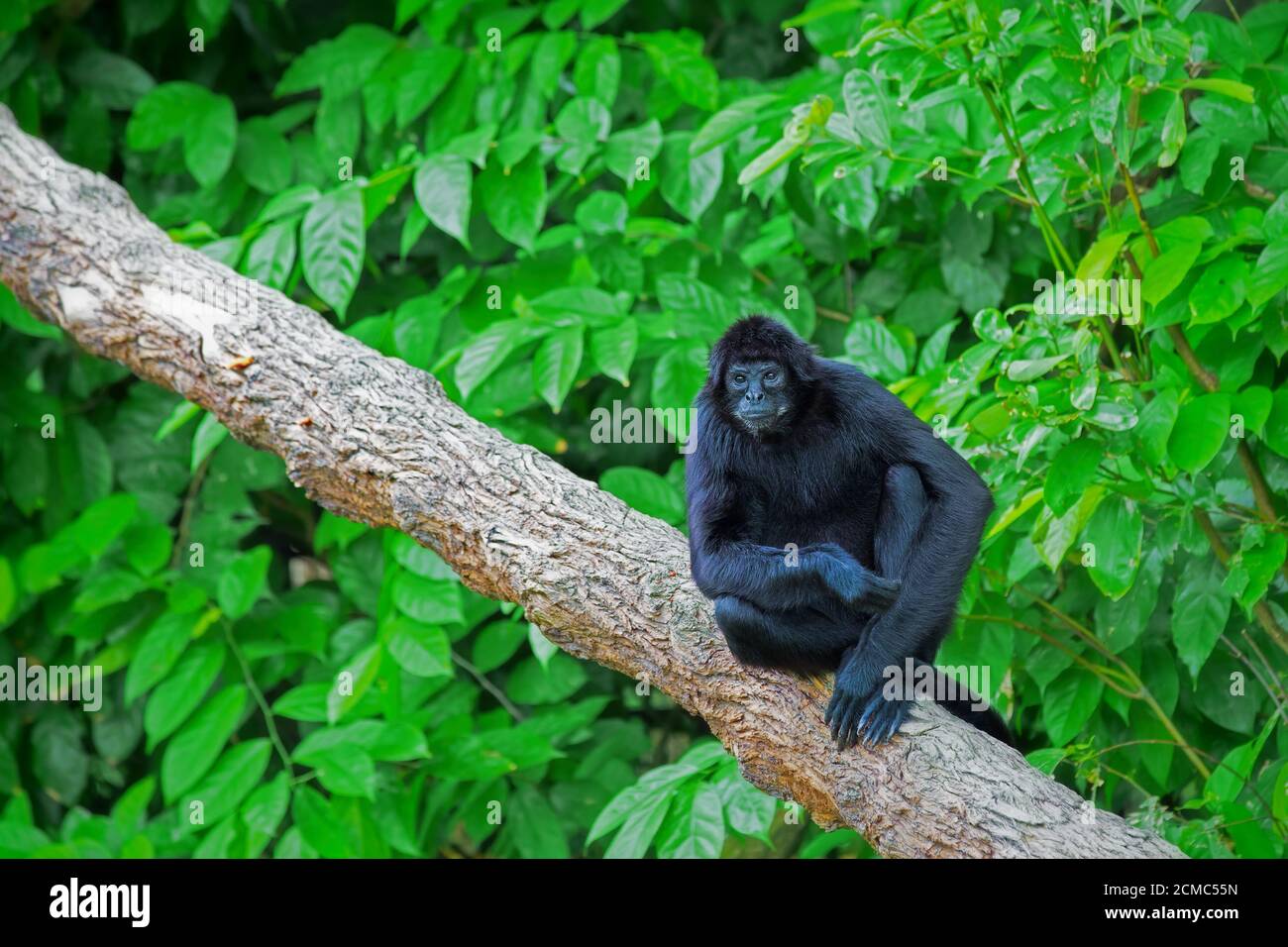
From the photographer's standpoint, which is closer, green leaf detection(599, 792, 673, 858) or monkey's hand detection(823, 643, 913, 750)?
monkey's hand detection(823, 643, 913, 750)

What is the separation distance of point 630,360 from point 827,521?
1.22 meters

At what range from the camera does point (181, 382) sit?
5258 mm

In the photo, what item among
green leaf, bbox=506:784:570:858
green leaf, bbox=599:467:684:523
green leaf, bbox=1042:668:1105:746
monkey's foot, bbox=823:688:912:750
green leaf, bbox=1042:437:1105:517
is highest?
green leaf, bbox=1042:437:1105:517

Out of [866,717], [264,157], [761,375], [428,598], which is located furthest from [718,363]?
[264,157]

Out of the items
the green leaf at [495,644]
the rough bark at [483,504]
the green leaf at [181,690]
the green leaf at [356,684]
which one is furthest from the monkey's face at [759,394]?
the green leaf at [181,690]

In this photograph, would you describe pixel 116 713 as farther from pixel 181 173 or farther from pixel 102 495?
pixel 181 173

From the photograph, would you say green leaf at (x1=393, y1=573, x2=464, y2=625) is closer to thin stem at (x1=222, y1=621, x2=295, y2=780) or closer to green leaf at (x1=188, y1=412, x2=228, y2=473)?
green leaf at (x1=188, y1=412, x2=228, y2=473)

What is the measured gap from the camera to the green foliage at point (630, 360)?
4207mm

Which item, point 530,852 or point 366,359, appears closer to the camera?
point 366,359

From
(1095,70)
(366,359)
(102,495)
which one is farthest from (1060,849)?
(102,495)

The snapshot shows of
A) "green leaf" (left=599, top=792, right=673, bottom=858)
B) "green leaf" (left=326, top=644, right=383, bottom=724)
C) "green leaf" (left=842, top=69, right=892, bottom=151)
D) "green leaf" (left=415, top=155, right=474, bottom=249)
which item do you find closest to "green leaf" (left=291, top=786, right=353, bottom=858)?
"green leaf" (left=326, top=644, right=383, bottom=724)

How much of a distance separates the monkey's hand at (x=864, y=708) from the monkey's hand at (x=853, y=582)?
0.59 ft

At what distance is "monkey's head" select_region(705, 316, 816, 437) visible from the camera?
4.25 meters

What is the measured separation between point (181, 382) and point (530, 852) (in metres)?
3.00
